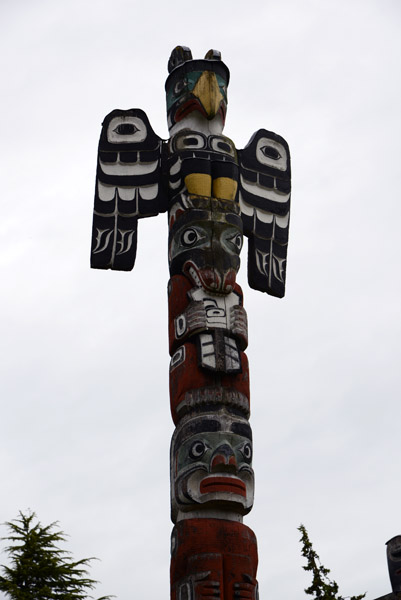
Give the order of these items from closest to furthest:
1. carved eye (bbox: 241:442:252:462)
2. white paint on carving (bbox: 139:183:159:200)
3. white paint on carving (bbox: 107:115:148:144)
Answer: carved eye (bbox: 241:442:252:462) < white paint on carving (bbox: 139:183:159:200) < white paint on carving (bbox: 107:115:148:144)

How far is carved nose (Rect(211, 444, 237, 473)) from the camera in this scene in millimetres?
7367

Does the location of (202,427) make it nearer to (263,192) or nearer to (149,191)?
(149,191)

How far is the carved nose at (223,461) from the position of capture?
7367mm

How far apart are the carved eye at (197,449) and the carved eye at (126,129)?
4001 mm

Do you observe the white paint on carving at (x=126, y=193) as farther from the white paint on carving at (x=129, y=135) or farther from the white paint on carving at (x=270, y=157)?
the white paint on carving at (x=270, y=157)

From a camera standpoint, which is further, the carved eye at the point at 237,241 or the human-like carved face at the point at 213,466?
the carved eye at the point at 237,241

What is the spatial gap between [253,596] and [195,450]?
1317mm

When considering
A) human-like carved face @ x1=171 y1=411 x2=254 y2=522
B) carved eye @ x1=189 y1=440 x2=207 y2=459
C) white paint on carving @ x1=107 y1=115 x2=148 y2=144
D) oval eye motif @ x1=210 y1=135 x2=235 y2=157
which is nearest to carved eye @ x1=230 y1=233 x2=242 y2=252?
oval eye motif @ x1=210 y1=135 x2=235 y2=157

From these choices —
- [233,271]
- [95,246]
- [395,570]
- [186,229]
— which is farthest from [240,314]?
[395,570]

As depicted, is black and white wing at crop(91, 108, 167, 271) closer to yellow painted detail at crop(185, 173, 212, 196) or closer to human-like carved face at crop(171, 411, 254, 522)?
yellow painted detail at crop(185, 173, 212, 196)

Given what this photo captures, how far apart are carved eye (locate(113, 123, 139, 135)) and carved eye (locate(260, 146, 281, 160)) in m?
1.64

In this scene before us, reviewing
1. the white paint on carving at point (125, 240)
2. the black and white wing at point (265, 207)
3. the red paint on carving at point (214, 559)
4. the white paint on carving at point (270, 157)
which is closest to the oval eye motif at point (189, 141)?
the black and white wing at point (265, 207)

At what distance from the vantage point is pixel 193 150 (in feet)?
31.7

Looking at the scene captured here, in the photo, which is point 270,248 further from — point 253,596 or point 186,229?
point 253,596
